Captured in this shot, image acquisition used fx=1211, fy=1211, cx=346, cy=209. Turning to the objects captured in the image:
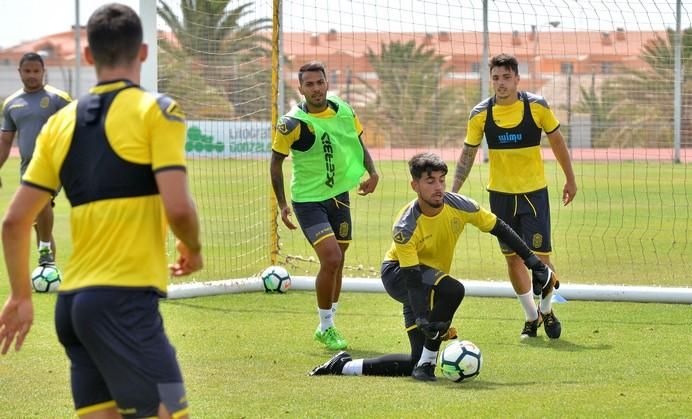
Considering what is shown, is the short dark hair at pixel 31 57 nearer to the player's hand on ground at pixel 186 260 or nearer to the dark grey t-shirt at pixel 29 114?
the dark grey t-shirt at pixel 29 114

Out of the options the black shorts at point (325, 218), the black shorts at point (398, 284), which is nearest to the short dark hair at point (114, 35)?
the black shorts at point (398, 284)

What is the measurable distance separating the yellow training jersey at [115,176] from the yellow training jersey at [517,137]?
234 inches

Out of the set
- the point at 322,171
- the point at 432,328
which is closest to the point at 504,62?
the point at 322,171

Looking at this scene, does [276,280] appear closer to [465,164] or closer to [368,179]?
[368,179]

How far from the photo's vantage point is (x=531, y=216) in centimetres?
998

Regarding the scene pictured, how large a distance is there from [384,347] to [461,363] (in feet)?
5.66

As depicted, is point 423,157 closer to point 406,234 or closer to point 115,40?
point 406,234

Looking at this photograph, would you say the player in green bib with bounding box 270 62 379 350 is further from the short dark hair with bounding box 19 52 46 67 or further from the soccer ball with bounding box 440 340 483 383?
the short dark hair with bounding box 19 52 46 67

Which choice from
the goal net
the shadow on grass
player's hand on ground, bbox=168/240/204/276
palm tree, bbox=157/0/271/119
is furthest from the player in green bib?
player's hand on ground, bbox=168/240/204/276

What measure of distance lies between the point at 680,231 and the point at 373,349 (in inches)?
399

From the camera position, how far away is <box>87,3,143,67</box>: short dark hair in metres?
4.28

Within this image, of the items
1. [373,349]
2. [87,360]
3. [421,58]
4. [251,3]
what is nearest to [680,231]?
[251,3]

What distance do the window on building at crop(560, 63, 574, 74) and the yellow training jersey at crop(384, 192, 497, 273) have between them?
25.0 m

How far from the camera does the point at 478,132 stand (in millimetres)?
10070
